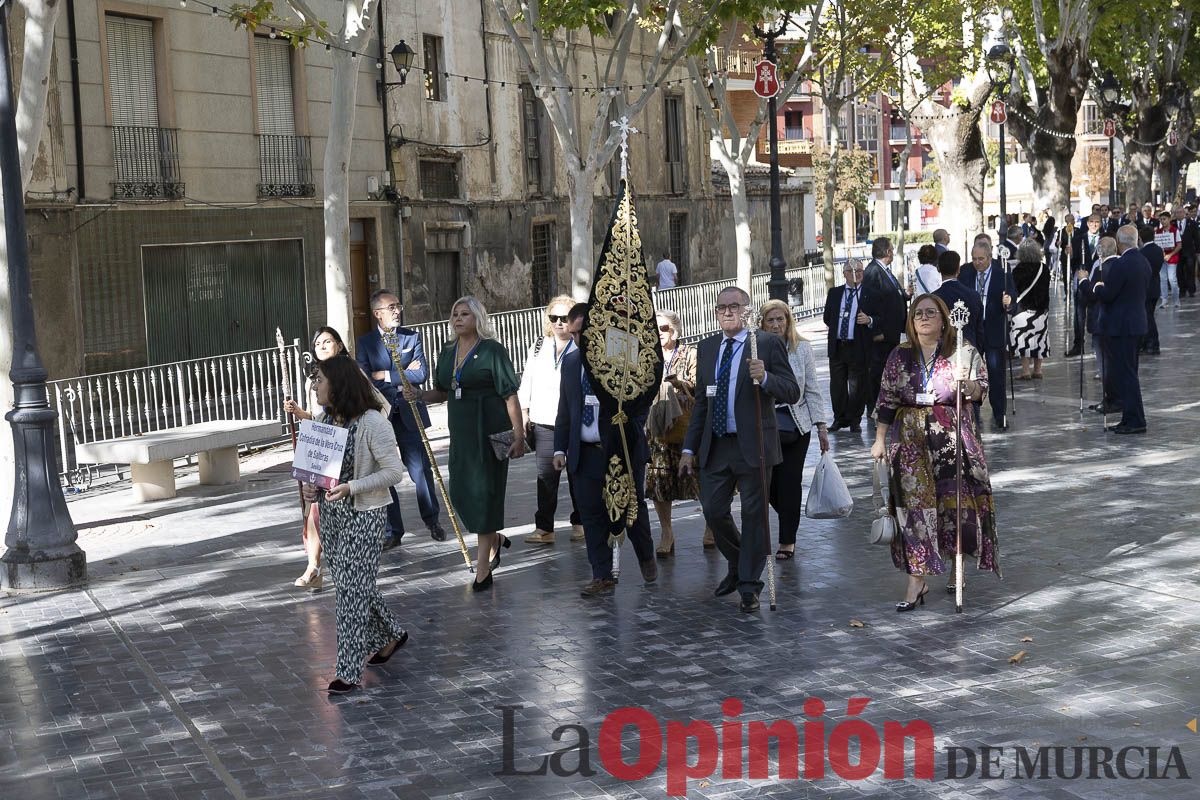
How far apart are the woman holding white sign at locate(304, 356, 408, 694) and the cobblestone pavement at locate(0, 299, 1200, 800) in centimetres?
30

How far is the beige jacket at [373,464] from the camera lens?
7402mm

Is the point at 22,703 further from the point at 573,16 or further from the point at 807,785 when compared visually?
the point at 573,16

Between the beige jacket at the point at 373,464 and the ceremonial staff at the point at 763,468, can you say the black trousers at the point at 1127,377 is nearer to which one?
the ceremonial staff at the point at 763,468

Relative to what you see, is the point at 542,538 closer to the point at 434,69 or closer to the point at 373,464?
the point at 373,464

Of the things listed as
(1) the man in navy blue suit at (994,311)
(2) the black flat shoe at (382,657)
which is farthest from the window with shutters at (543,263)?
(2) the black flat shoe at (382,657)

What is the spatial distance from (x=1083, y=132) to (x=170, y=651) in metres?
92.5

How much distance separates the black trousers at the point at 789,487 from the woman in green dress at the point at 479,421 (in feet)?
5.73

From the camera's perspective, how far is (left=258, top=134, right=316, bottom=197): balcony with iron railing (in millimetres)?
24359

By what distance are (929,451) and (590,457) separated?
2.06 m

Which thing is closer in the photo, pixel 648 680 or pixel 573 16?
pixel 648 680

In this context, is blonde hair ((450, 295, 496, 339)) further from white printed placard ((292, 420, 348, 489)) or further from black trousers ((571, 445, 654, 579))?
white printed placard ((292, 420, 348, 489))

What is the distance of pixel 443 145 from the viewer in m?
29.6

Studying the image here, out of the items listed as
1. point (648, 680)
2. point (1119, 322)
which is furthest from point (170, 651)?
point (1119, 322)

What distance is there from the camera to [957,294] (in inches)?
523
